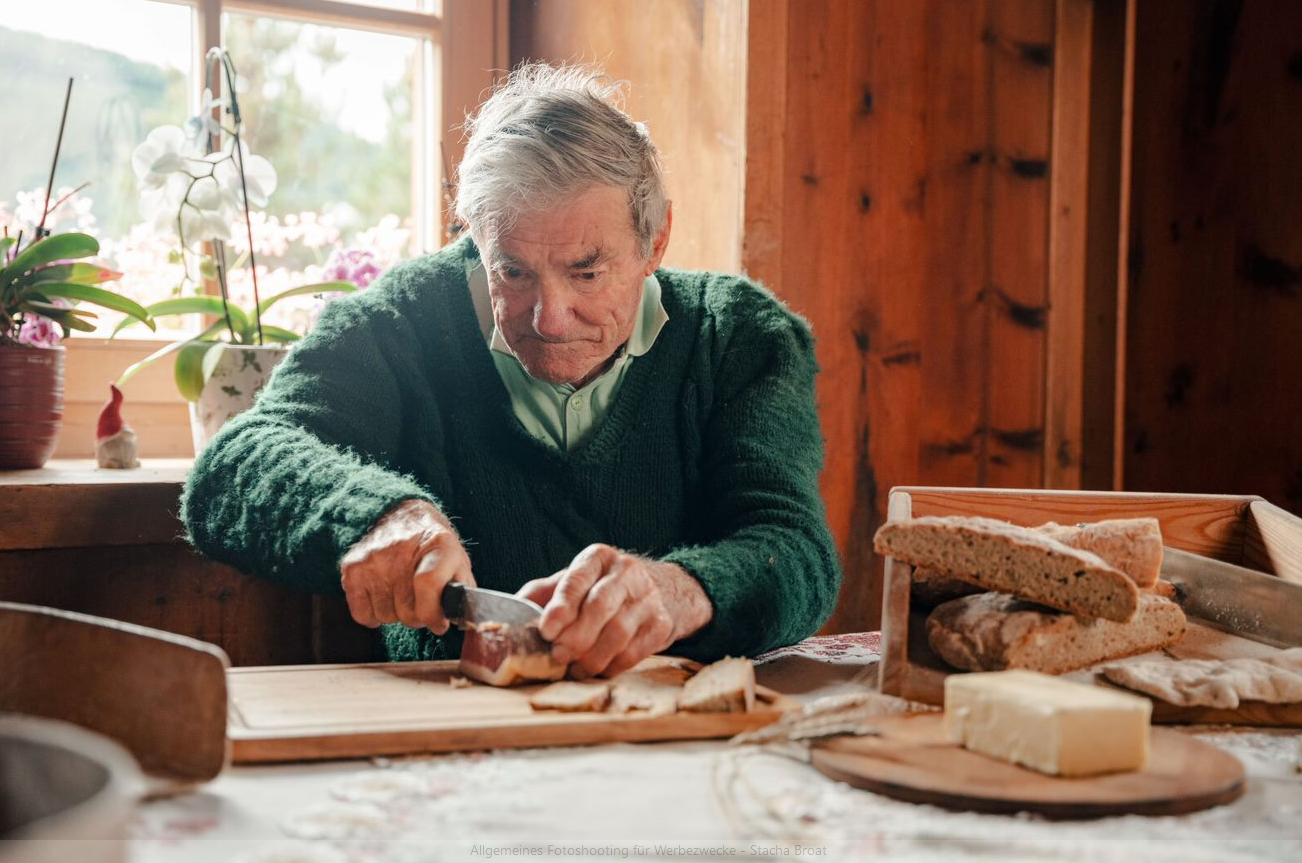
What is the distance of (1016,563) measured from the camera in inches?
40.8

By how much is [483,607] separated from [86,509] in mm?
978

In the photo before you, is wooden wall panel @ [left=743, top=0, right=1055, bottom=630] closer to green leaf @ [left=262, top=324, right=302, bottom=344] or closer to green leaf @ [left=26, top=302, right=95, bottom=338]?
green leaf @ [left=262, top=324, right=302, bottom=344]

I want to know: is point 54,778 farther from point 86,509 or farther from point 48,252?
point 48,252

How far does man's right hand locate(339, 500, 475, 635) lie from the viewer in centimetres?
114

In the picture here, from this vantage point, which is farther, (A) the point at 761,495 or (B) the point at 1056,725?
(A) the point at 761,495

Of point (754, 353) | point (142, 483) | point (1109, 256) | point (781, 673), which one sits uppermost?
point (1109, 256)

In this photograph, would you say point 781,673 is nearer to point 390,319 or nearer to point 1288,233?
point 390,319

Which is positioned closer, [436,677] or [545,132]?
[436,677]

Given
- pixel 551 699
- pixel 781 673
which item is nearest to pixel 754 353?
pixel 781 673

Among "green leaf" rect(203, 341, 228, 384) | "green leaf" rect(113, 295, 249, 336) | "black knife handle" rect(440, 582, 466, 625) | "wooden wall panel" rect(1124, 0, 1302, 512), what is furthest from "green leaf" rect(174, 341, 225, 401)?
"wooden wall panel" rect(1124, 0, 1302, 512)

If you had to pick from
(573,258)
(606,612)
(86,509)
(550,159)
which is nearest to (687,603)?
(606,612)

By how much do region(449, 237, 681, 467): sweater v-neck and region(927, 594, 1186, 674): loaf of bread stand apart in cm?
67

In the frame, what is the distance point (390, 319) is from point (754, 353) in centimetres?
54

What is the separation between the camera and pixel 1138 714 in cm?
80
